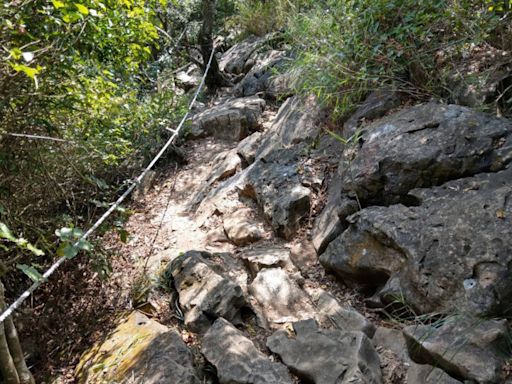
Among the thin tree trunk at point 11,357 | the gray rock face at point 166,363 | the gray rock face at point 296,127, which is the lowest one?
the gray rock face at point 166,363

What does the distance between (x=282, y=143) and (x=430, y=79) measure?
6.10 ft

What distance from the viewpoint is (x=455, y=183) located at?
2990 millimetres

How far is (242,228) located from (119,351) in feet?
5.82

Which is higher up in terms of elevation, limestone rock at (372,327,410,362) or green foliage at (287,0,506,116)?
green foliage at (287,0,506,116)

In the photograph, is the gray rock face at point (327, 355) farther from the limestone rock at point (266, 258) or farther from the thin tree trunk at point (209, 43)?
the thin tree trunk at point (209, 43)

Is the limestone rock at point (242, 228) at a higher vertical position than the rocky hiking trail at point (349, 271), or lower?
lower

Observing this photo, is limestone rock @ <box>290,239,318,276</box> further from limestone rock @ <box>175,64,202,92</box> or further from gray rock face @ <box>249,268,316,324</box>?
limestone rock @ <box>175,64,202,92</box>

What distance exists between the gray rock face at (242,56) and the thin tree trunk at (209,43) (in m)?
0.48

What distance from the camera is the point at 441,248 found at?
8.56 feet

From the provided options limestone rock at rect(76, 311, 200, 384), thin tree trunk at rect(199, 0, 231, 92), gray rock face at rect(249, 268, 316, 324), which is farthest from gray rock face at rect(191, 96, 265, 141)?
limestone rock at rect(76, 311, 200, 384)

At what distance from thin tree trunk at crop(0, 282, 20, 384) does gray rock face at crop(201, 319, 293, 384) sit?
1123mm

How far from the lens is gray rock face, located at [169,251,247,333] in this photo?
296cm

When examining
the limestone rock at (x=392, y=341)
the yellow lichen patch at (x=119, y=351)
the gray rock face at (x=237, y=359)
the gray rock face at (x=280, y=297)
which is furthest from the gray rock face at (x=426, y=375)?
the yellow lichen patch at (x=119, y=351)

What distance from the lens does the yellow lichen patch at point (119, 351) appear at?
8.79ft
